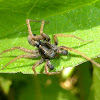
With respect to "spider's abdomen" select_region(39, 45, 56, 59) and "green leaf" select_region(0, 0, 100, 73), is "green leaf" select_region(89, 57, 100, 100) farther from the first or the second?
"spider's abdomen" select_region(39, 45, 56, 59)

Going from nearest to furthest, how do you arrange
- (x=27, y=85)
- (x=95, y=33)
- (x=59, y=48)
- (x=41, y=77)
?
(x=95, y=33) < (x=59, y=48) < (x=41, y=77) < (x=27, y=85)

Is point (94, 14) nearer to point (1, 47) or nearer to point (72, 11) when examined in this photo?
point (72, 11)

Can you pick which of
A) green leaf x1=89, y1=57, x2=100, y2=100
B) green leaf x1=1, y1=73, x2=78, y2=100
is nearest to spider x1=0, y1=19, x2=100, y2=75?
green leaf x1=89, y1=57, x2=100, y2=100

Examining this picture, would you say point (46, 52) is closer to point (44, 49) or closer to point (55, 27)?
point (44, 49)

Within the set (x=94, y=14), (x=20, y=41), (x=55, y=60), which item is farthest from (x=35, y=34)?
(x=94, y=14)

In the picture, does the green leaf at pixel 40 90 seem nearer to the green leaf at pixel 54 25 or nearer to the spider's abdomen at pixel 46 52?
the spider's abdomen at pixel 46 52

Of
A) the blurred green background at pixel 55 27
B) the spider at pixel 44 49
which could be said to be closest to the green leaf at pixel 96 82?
the blurred green background at pixel 55 27

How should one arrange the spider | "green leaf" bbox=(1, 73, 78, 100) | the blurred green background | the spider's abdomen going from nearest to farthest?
1. the blurred green background
2. the spider
3. the spider's abdomen
4. "green leaf" bbox=(1, 73, 78, 100)

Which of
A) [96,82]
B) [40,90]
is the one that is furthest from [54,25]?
[40,90]
